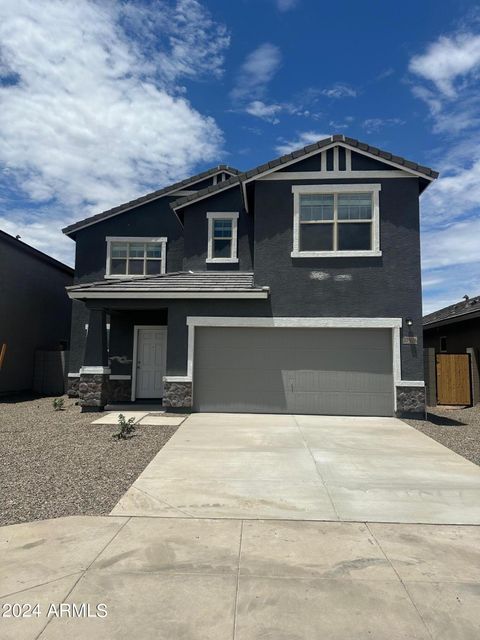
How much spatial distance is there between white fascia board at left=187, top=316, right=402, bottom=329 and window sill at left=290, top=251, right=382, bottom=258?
169 cm

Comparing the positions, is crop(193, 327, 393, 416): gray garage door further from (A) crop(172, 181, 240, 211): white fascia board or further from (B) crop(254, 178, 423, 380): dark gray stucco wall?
(A) crop(172, 181, 240, 211): white fascia board

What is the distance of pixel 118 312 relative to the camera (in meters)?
14.7

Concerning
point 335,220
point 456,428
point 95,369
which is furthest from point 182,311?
point 456,428

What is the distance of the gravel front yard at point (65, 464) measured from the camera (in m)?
5.44

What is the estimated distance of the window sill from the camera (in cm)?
1237

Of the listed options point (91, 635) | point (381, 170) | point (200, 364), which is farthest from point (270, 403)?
point (91, 635)

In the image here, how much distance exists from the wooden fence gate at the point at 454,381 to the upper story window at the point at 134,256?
1023 cm

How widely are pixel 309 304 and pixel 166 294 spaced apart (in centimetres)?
381

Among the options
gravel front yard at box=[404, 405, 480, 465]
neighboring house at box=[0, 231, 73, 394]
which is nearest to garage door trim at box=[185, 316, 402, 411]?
gravel front yard at box=[404, 405, 480, 465]

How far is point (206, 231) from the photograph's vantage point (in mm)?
14852

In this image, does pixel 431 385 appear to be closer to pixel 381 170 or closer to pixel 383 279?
pixel 383 279

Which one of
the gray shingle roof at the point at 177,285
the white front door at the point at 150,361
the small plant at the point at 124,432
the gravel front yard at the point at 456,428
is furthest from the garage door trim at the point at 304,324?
the small plant at the point at 124,432

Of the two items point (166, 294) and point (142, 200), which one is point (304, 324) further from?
point (142, 200)

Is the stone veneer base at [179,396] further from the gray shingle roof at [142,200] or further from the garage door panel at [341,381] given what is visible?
the gray shingle roof at [142,200]
